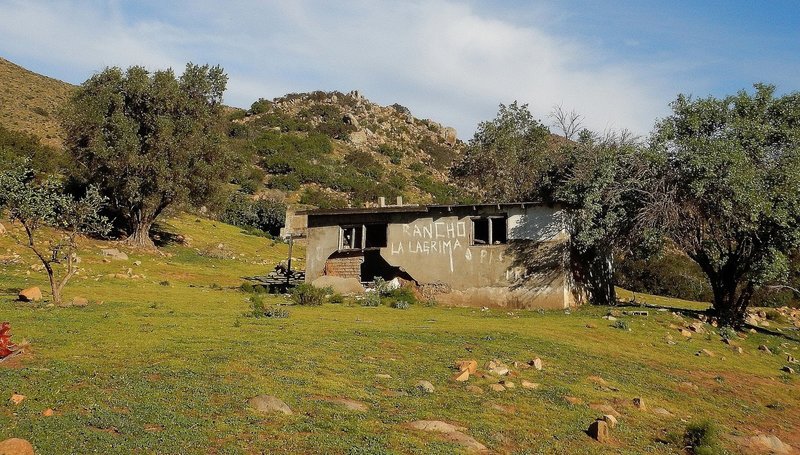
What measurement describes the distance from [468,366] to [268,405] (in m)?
4.65

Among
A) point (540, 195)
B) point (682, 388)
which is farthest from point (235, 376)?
point (540, 195)

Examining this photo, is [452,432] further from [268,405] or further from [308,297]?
[308,297]

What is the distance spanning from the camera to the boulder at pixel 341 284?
2823 centimetres

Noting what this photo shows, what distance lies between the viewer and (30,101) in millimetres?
64688

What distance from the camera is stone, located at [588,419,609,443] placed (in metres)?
9.21

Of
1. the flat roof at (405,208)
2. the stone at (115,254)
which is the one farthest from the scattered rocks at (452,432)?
the stone at (115,254)

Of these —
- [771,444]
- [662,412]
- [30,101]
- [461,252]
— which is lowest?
[771,444]

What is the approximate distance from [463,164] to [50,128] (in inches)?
1555

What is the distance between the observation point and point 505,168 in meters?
43.4

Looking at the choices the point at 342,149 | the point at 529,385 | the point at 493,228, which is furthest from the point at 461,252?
the point at 342,149

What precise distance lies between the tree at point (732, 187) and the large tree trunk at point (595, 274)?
4.61 metres

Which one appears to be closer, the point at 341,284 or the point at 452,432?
the point at 452,432

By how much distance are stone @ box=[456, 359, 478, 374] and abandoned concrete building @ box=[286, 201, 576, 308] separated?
14.1 metres

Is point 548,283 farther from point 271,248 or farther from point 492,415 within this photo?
point 271,248
